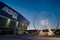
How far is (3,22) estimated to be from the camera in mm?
67000

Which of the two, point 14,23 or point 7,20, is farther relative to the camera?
point 14,23

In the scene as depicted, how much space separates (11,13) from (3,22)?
34.4ft

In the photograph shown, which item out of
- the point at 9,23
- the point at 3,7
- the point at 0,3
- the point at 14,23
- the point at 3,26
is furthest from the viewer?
the point at 14,23

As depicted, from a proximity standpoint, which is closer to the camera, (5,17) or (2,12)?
(2,12)

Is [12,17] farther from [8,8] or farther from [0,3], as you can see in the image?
[0,3]

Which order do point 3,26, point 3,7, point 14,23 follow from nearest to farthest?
point 3,7, point 3,26, point 14,23

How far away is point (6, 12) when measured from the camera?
6862 centimetres

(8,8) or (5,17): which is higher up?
(8,8)

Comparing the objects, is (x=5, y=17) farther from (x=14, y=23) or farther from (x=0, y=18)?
(x=14, y=23)

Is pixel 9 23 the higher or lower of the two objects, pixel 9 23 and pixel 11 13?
the lower

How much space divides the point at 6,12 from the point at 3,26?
6.51 metres

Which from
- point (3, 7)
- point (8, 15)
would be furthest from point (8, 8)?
point (3, 7)

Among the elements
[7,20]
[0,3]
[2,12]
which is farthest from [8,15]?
[0,3]

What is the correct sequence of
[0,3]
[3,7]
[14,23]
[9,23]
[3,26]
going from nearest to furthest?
[0,3] → [3,7] → [3,26] → [9,23] → [14,23]
